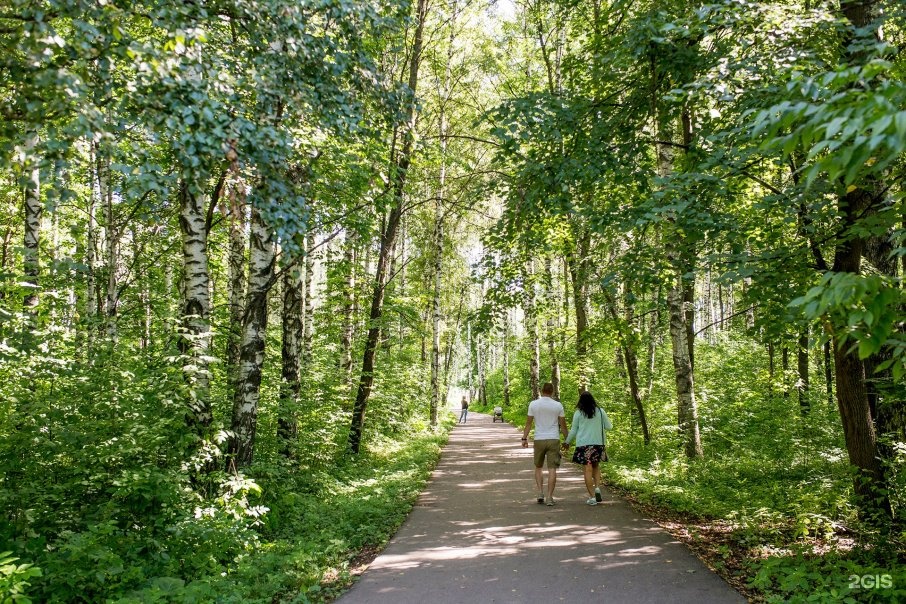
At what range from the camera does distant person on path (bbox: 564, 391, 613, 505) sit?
30.6 feet

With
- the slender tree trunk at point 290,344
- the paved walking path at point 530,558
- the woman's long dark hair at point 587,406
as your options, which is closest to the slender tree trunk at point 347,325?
the slender tree trunk at point 290,344

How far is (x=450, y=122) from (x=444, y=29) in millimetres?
5960

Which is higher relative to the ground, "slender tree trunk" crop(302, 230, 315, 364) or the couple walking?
"slender tree trunk" crop(302, 230, 315, 364)

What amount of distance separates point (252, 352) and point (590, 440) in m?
6.12

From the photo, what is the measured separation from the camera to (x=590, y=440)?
9406 mm

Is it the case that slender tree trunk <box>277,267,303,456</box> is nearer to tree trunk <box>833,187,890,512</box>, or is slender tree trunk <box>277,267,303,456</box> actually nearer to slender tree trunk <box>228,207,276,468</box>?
slender tree trunk <box>228,207,276,468</box>

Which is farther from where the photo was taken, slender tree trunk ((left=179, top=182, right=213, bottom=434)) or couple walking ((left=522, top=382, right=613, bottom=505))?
couple walking ((left=522, top=382, right=613, bottom=505))

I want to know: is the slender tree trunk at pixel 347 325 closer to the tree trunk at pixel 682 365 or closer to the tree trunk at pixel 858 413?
the tree trunk at pixel 682 365

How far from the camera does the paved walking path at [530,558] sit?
5215 mm

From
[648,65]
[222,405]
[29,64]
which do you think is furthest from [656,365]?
A: [29,64]

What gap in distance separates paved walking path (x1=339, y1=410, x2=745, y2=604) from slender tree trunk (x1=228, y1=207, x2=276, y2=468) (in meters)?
2.75

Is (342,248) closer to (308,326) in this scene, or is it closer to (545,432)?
(545,432)

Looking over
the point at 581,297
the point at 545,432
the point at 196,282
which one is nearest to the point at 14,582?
the point at 196,282

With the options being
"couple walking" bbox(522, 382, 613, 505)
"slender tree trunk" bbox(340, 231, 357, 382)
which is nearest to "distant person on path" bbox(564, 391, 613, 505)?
"couple walking" bbox(522, 382, 613, 505)
